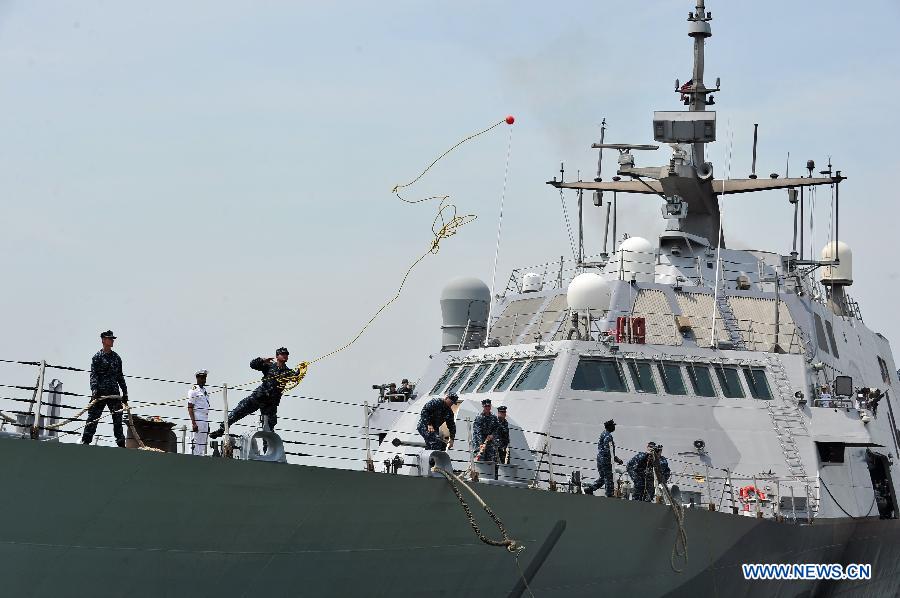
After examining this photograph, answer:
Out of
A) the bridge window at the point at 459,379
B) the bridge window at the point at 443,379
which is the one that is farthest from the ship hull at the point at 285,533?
the bridge window at the point at 443,379

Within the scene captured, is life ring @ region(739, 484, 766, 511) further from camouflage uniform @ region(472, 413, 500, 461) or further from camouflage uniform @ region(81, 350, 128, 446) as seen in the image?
camouflage uniform @ region(81, 350, 128, 446)

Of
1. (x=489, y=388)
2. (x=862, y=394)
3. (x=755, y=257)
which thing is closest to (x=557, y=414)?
(x=489, y=388)

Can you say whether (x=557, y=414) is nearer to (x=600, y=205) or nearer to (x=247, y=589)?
(x=247, y=589)

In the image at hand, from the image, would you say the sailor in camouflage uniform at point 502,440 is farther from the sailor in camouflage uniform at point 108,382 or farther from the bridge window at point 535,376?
the sailor in camouflage uniform at point 108,382

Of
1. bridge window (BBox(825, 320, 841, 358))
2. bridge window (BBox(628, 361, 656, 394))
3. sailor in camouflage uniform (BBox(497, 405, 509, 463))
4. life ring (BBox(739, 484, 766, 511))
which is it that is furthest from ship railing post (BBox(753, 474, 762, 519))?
bridge window (BBox(825, 320, 841, 358))

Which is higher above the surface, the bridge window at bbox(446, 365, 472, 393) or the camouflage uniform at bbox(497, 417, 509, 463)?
the bridge window at bbox(446, 365, 472, 393)

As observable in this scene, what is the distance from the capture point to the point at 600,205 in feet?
84.9

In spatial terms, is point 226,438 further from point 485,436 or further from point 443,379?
point 443,379

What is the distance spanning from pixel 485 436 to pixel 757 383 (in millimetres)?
5622

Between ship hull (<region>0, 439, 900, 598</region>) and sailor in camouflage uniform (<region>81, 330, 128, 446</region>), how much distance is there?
3.59ft

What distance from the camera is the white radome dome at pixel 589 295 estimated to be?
64.7ft

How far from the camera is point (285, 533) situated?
39.5ft

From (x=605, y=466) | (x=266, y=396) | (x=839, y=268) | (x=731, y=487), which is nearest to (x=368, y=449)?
(x=266, y=396)

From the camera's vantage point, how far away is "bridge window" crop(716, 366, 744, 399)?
19156 mm
